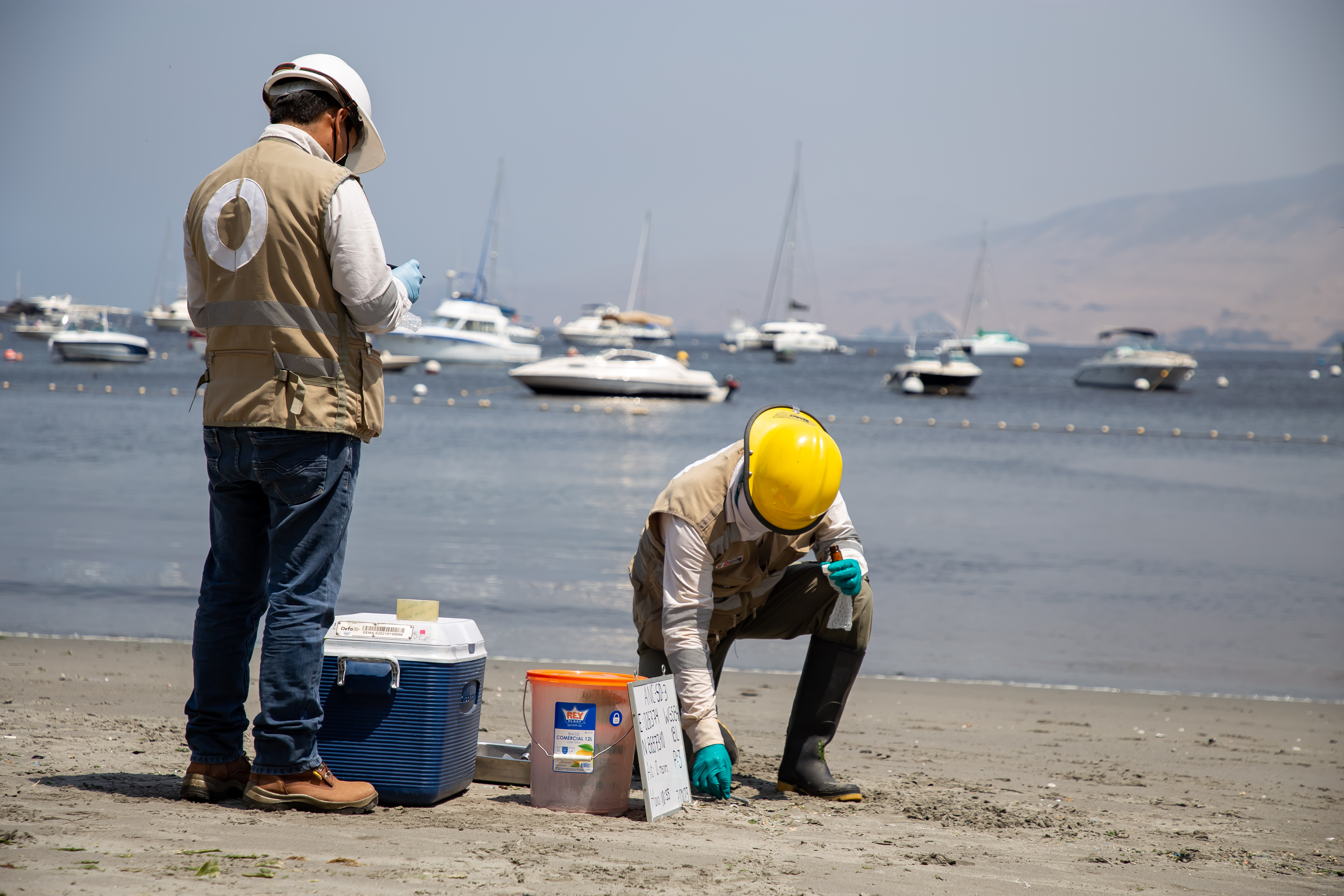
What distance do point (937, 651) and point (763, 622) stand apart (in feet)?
11.8

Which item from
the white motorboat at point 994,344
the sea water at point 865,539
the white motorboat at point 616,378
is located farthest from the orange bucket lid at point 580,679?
the white motorboat at point 994,344

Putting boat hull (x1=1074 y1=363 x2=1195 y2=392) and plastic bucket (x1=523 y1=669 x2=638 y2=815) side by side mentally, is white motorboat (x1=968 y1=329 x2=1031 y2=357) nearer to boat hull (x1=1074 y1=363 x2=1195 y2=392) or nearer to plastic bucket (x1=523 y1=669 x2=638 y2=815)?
boat hull (x1=1074 y1=363 x2=1195 y2=392)

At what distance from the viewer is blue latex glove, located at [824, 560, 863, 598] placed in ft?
12.3

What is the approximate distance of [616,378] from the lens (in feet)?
134

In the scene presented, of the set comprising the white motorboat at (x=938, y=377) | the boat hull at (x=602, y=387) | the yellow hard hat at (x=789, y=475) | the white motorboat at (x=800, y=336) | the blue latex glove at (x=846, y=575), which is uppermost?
the white motorboat at (x=800, y=336)

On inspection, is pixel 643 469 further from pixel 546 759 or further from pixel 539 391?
pixel 539 391

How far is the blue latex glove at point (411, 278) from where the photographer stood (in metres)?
3.30

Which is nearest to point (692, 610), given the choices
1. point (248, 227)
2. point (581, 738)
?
point (581, 738)

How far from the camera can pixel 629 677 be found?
359 centimetres

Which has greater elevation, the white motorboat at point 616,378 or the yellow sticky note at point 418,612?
the white motorboat at point 616,378

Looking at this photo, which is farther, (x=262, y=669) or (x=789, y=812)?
Result: (x=789, y=812)

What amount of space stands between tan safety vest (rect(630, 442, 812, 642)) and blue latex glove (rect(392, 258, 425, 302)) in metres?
0.99

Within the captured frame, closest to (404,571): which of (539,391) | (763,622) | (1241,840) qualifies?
(763,622)

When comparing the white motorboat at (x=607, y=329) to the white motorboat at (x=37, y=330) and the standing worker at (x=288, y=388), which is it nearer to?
the white motorboat at (x=37, y=330)
